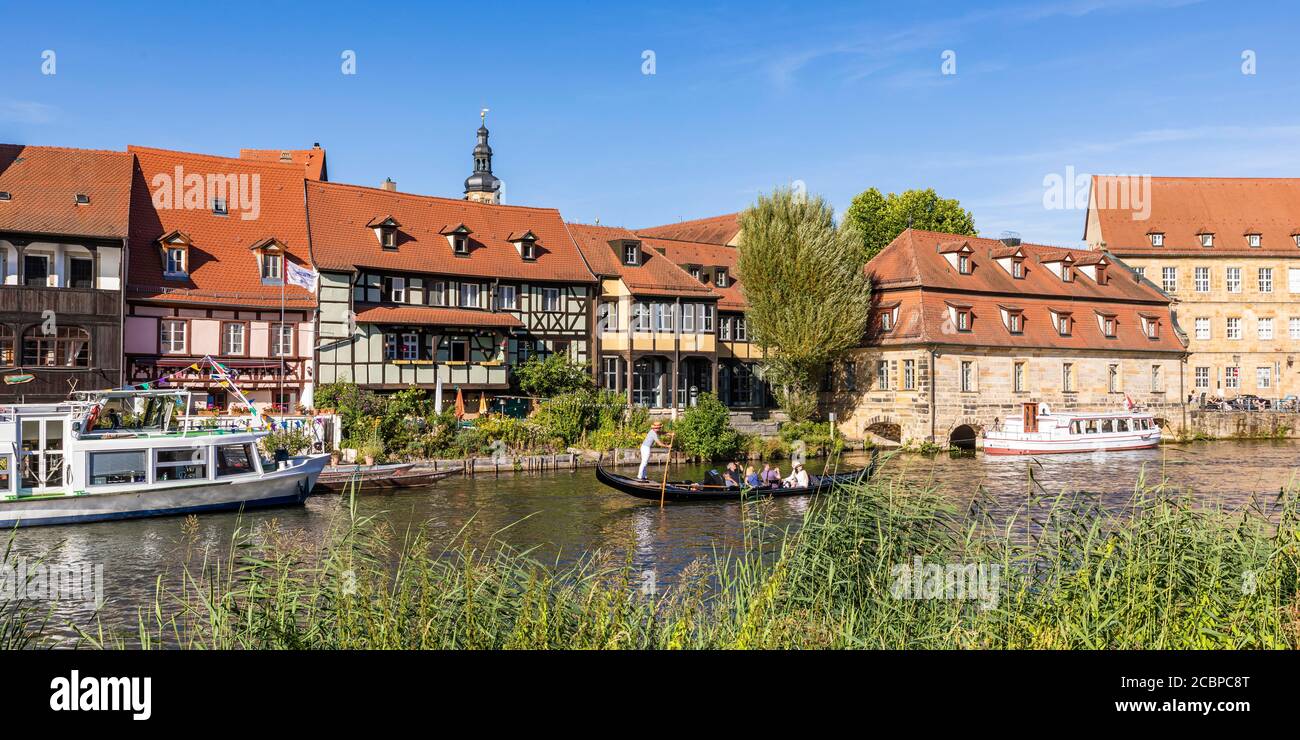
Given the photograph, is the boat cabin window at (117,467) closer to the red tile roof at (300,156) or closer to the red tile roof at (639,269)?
the red tile roof at (639,269)

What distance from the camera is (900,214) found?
69688 mm

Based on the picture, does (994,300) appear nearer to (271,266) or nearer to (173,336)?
(271,266)

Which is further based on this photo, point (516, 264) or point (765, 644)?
point (516, 264)

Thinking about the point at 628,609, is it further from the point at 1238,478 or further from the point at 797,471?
the point at 1238,478

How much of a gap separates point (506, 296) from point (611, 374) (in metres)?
6.29

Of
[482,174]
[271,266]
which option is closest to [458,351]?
[271,266]

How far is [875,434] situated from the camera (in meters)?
50.1

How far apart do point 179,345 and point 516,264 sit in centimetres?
1456

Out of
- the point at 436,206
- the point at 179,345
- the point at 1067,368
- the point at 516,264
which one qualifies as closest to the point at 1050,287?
the point at 1067,368

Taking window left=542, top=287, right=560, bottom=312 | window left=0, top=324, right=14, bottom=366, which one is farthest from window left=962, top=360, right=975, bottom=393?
window left=0, top=324, right=14, bottom=366

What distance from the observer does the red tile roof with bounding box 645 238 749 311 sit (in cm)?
5406

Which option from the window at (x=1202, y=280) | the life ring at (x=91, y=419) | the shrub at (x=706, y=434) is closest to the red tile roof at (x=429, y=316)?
the shrub at (x=706, y=434)

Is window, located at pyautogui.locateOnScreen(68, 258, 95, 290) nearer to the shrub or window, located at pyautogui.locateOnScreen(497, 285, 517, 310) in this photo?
window, located at pyautogui.locateOnScreen(497, 285, 517, 310)

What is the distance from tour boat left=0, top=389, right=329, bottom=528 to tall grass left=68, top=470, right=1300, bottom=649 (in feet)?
58.5
